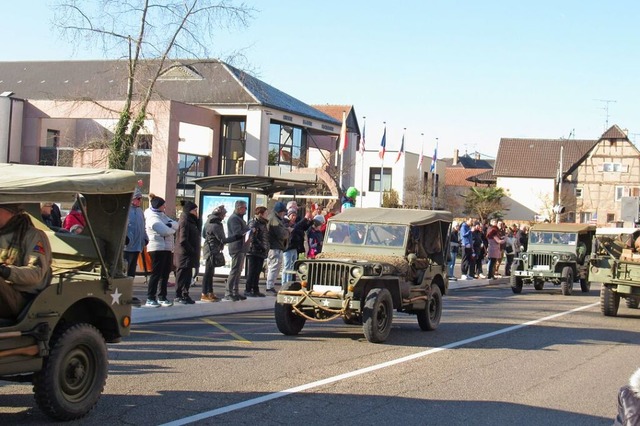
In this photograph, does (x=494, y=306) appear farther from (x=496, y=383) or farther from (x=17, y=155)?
(x=17, y=155)

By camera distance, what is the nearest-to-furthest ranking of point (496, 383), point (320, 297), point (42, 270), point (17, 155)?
point (42, 270) < point (496, 383) < point (320, 297) < point (17, 155)

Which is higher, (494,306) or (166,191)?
(166,191)

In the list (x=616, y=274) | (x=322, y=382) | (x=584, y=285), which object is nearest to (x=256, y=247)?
(x=616, y=274)

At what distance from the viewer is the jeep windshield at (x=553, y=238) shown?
2652 centimetres

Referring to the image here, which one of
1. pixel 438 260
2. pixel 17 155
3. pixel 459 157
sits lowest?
pixel 438 260

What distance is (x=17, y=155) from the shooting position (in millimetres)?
38625

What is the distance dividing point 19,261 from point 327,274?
6.42 meters

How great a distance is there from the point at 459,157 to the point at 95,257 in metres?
126

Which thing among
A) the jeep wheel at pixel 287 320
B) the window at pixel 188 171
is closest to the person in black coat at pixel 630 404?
the jeep wheel at pixel 287 320

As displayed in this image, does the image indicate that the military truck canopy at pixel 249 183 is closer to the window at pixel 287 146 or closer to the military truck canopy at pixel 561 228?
the military truck canopy at pixel 561 228

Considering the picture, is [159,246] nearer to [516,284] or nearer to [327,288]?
[327,288]

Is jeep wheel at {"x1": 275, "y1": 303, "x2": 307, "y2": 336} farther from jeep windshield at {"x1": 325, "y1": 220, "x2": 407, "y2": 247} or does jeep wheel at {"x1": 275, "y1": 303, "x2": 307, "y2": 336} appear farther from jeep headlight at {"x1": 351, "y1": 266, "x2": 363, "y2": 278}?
jeep windshield at {"x1": 325, "y1": 220, "x2": 407, "y2": 247}

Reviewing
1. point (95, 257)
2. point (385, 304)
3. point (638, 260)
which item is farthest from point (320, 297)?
point (638, 260)

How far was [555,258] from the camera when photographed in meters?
25.3
